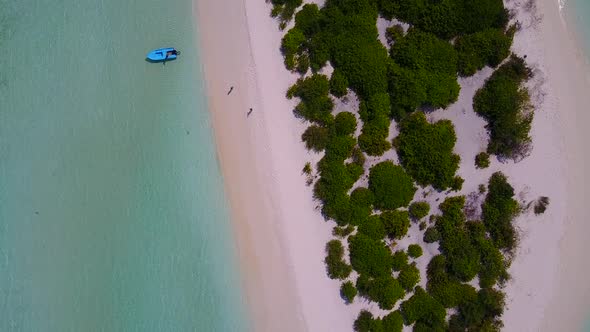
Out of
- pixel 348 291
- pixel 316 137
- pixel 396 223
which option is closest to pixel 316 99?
pixel 316 137

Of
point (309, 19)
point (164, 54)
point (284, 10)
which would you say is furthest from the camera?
point (164, 54)

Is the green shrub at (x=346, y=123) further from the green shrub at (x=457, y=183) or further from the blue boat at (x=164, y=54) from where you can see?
the blue boat at (x=164, y=54)

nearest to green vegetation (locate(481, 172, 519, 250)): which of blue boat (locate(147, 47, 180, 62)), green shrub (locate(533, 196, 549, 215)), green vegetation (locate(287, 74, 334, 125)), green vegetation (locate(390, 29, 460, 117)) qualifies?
green shrub (locate(533, 196, 549, 215))

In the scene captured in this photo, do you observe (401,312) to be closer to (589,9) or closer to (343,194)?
(343,194)

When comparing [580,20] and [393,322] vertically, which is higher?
[580,20]

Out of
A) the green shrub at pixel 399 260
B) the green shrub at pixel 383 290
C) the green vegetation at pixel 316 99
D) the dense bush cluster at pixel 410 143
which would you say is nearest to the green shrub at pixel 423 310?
the dense bush cluster at pixel 410 143

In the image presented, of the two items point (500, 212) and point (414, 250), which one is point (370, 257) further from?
point (500, 212)

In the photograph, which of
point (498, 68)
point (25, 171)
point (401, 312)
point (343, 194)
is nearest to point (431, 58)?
point (498, 68)
